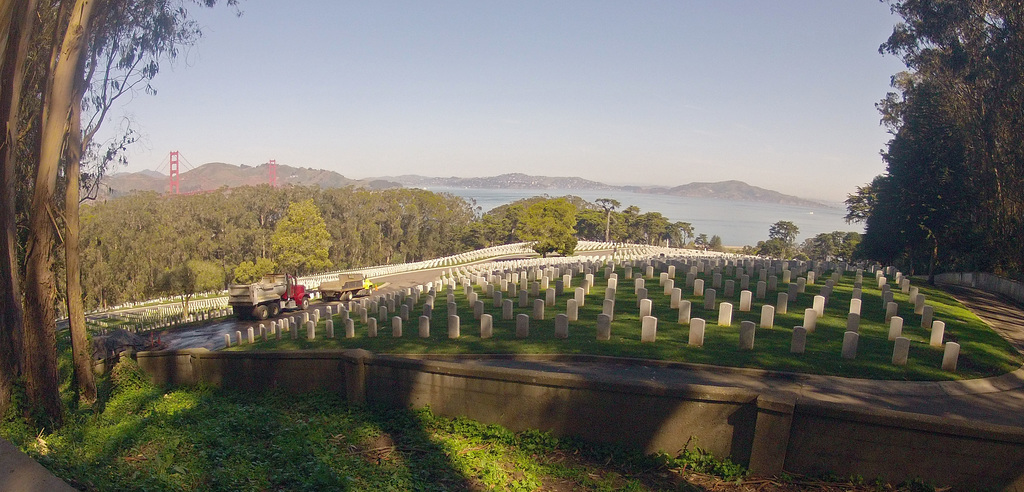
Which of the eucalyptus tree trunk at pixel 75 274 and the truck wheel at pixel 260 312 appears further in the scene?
the truck wheel at pixel 260 312

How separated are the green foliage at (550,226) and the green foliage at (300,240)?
16098 millimetres

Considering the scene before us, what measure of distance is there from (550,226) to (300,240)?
19.2 m

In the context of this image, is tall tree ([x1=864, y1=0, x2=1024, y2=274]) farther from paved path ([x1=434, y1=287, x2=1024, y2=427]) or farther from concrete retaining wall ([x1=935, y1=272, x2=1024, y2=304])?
paved path ([x1=434, y1=287, x2=1024, y2=427])

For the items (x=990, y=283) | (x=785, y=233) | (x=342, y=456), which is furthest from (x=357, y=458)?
(x=785, y=233)

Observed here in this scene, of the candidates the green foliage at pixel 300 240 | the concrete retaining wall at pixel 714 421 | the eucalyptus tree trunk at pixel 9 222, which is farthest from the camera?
the green foliage at pixel 300 240

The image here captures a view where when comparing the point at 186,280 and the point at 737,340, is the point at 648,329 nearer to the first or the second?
the point at 737,340

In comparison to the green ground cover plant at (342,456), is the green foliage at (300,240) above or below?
below

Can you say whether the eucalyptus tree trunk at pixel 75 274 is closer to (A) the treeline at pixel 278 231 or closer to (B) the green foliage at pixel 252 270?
(A) the treeline at pixel 278 231

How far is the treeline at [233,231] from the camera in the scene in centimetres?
4912

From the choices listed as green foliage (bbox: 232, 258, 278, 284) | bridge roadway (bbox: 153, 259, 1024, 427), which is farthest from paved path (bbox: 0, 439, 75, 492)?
green foliage (bbox: 232, 258, 278, 284)

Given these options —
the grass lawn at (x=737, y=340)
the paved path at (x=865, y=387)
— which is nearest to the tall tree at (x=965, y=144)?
the grass lawn at (x=737, y=340)

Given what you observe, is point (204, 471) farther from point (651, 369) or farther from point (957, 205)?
point (957, 205)

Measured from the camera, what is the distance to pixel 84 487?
16.7 feet

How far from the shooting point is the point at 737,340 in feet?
40.6
